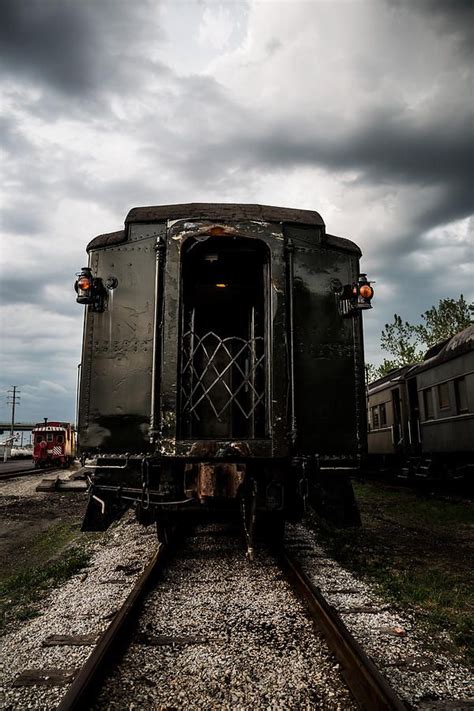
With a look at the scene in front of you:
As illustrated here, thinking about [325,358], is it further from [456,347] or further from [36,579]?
[456,347]

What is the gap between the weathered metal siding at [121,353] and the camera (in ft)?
15.9

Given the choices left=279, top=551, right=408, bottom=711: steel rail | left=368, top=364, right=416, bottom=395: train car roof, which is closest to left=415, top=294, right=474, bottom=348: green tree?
left=368, top=364, right=416, bottom=395: train car roof

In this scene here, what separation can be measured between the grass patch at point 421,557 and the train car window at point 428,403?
3.00m

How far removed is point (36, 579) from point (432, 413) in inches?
416

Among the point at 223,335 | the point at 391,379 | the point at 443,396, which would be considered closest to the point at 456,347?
the point at 443,396

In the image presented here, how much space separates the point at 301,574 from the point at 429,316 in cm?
3350

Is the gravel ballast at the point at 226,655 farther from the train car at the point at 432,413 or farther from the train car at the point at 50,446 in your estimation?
the train car at the point at 50,446

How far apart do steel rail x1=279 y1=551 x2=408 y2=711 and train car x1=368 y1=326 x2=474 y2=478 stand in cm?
809

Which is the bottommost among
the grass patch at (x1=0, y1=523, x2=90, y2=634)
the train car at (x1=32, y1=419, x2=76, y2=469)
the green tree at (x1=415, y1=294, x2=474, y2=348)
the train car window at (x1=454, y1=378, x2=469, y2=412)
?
the grass patch at (x1=0, y1=523, x2=90, y2=634)

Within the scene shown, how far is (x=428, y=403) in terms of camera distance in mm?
13211

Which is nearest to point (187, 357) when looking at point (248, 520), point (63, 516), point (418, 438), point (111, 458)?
point (111, 458)

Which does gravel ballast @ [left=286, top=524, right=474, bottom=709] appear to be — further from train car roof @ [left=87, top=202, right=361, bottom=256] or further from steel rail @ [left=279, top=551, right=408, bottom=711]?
train car roof @ [left=87, top=202, right=361, bottom=256]

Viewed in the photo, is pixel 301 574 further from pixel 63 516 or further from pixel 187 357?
pixel 63 516

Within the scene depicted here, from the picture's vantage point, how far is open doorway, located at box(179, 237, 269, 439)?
19.8ft
